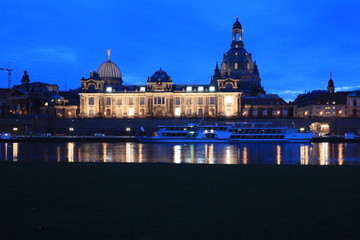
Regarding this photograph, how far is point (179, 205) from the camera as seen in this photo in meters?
12.9

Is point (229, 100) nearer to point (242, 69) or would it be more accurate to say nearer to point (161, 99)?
point (161, 99)

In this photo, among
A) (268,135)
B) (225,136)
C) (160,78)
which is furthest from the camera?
(160,78)

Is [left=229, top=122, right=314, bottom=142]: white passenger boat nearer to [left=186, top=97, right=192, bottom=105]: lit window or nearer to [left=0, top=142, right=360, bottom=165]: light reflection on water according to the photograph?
[left=0, top=142, right=360, bottom=165]: light reflection on water

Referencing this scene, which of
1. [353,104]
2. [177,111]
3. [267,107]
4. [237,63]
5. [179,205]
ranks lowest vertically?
[179,205]

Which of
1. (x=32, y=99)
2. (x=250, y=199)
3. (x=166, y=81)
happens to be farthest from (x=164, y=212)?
(x=32, y=99)

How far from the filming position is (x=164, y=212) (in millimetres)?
11945

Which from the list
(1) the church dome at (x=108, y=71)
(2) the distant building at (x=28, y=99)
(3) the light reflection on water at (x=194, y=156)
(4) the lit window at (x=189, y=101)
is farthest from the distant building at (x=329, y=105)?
(2) the distant building at (x=28, y=99)

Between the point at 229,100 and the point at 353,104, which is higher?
the point at 229,100

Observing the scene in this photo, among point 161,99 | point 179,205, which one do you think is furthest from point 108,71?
point 179,205

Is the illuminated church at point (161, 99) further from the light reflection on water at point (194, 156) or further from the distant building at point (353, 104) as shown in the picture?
the light reflection on water at point (194, 156)

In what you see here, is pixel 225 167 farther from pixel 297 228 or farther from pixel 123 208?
pixel 297 228

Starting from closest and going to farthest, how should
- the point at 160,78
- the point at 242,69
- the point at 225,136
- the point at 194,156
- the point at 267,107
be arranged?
the point at 194,156 → the point at 225,136 → the point at 160,78 → the point at 267,107 → the point at 242,69

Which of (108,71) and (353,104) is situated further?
(108,71)

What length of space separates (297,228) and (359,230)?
1336 mm
